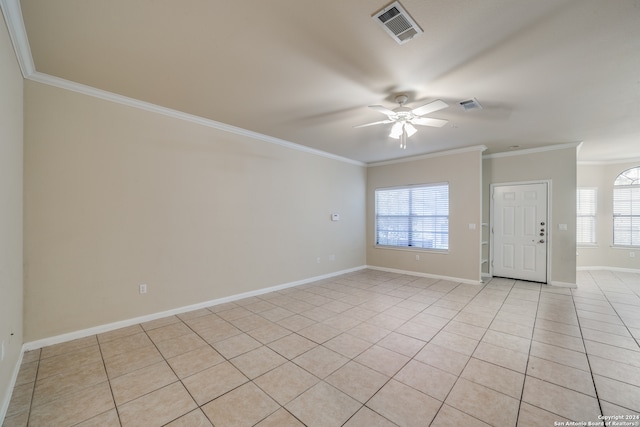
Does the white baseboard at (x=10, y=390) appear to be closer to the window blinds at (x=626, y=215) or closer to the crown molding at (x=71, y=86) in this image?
the crown molding at (x=71, y=86)

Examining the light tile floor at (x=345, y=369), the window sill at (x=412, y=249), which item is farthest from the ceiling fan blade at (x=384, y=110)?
the window sill at (x=412, y=249)

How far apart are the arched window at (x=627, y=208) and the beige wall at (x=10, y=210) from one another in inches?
414

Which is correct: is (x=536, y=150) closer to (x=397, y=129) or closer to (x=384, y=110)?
(x=397, y=129)

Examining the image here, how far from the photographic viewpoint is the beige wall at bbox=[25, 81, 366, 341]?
2.67 m

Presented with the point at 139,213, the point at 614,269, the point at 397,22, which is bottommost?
the point at 614,269

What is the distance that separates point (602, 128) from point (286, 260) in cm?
556

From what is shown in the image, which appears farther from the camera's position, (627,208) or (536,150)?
(627,208)

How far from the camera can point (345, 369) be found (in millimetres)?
2340

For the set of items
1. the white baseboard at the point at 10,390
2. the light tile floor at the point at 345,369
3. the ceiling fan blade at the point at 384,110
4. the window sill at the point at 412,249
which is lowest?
the light tile floor at the point at 345,369

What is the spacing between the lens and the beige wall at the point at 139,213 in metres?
2.67

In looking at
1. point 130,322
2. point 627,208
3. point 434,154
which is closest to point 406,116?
point 434,154

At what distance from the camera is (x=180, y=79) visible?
2703 mm

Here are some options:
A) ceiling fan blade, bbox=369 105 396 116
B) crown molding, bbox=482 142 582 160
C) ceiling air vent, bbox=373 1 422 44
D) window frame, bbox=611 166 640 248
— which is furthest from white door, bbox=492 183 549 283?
ceiling air vent, bbox=373 1 422 44

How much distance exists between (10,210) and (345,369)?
3.07 m
